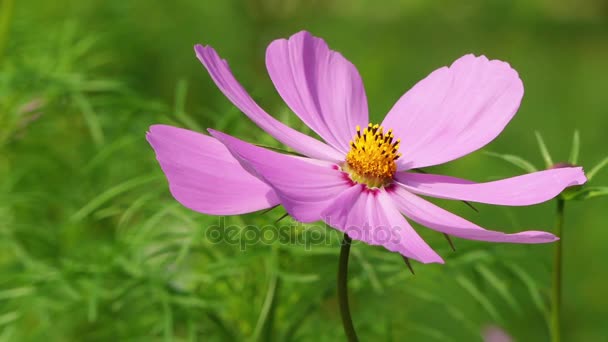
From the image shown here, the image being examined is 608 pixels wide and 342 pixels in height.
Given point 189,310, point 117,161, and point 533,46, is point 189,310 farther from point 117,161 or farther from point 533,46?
point 533,46

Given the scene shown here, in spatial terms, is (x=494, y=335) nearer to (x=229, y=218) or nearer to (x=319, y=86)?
(x=229, y=218)

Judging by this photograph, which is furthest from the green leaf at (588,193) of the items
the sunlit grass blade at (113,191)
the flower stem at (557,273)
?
the sunlit grass blade at (113,191)

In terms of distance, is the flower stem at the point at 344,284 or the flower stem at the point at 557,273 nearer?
the flower stem at the point at 344,284

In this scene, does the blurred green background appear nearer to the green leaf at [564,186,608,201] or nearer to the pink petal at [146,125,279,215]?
the green leaf at [564,186,608,201]

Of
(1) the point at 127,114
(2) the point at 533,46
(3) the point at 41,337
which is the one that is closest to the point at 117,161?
(1) the point at 127,114

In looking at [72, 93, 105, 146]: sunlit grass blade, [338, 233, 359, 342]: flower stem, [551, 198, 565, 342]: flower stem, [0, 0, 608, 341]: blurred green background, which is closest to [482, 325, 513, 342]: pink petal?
[0, 0, 608, 341]: blurred green background

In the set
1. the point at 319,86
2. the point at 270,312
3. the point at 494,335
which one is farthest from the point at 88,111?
the point at 494,335

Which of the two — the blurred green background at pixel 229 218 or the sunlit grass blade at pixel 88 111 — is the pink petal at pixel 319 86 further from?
the sunlit grass blade at pixel 88 111
